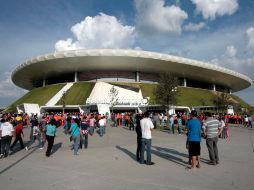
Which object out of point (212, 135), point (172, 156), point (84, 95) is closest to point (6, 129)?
point (172, 156)

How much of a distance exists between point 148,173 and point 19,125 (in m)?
6.88

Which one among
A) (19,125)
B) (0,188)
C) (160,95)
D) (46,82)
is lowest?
(0,188)

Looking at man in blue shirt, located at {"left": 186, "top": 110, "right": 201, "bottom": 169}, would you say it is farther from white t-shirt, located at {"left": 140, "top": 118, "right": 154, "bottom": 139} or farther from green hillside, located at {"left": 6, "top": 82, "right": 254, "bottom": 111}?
green hillside, located at {"left": 6, "top": 82, "right": 254, "bottom": 111}

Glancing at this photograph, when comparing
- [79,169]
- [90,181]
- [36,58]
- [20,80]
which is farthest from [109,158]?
[20,80]

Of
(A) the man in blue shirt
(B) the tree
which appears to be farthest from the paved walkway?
(B) the tree

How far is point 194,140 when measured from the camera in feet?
24.1

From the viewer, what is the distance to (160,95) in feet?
95.3

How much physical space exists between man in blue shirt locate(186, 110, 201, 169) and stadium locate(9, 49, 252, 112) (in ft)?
122

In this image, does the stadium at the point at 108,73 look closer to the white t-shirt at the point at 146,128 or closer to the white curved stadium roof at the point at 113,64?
the white curved stadium roof at the point at 113,64

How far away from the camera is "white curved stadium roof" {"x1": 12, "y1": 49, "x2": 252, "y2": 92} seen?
54688 mm

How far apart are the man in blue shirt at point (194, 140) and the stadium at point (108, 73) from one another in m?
37.1

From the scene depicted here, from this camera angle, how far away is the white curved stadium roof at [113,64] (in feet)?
179

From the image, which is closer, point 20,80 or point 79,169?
point 79,169

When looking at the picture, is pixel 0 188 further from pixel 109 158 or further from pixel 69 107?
pixel 69 107
